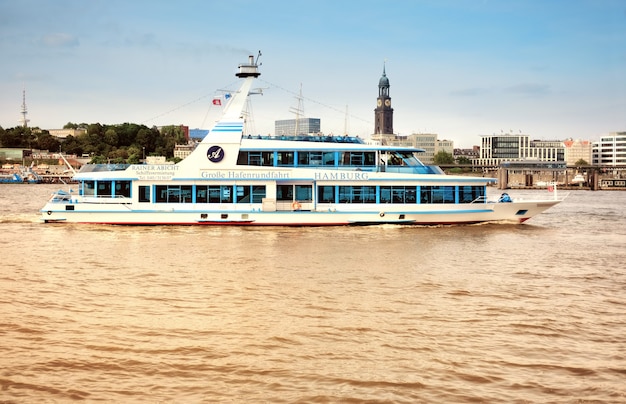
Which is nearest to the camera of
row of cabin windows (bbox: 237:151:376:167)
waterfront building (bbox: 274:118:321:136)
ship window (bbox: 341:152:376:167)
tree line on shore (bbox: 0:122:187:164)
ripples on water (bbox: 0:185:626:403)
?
ripples on water (bbox: 0:185:626:403)

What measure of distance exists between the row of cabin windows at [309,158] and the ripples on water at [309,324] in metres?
9.13

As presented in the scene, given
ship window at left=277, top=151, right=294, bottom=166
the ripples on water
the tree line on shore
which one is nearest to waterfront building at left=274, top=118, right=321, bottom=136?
ship window at left=277, top=151, right=294, bottom=166

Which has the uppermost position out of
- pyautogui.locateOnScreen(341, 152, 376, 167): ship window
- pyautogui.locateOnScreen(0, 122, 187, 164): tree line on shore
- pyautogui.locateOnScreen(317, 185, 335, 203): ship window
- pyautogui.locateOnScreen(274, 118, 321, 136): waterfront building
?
pyautogui.locateOnScreen(0, 122, 187, 164): tree line on shore

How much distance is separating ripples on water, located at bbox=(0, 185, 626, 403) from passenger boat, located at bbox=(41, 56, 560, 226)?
24.8 feet

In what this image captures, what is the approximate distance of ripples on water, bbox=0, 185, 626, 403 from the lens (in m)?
10.6

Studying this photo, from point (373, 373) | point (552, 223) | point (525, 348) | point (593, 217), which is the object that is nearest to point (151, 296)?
point (373, 373)

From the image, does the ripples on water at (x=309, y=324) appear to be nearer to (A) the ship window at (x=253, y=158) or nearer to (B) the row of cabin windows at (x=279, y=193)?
(B) the row of cabin windows at (x=279, y=193)

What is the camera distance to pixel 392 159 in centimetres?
3578

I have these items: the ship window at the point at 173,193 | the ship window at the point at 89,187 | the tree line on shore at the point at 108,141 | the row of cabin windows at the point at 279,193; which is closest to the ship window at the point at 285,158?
the row of cabin windows at the point at 279,193

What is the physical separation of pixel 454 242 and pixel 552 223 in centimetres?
1560

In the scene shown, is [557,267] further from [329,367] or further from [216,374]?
[216,374]

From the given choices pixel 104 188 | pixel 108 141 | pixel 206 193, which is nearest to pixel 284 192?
pixel 206 193

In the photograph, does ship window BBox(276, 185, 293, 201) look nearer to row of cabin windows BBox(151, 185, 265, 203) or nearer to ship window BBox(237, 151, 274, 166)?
row of cabin windows BBox(151, 185, 265, 203)

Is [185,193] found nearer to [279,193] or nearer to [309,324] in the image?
[279,193]
